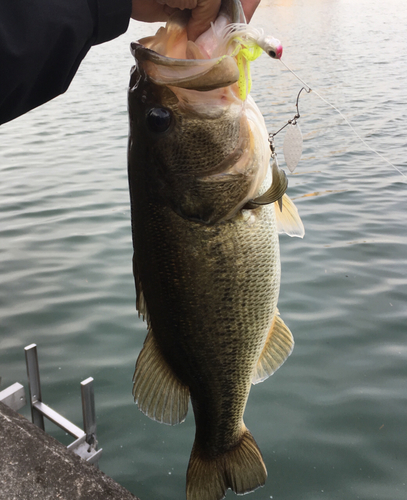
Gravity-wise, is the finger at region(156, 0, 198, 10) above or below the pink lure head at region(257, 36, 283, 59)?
above

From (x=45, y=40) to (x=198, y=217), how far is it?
0.69 meters

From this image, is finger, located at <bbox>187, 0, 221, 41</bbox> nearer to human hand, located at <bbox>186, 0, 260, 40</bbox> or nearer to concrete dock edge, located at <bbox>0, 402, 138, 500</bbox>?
human hand, located at <bbox>186, 0, 260, 40</bbox>

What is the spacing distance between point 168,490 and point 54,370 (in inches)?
59.5

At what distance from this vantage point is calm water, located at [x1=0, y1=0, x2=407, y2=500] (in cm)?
312

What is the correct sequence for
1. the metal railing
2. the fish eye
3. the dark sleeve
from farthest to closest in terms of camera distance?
the metal railing, the fish eye, the dark sleeve

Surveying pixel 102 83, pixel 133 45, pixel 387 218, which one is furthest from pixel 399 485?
pixel 102 83

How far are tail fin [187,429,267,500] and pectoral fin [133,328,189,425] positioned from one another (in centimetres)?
27

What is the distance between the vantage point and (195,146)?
5.20 feet

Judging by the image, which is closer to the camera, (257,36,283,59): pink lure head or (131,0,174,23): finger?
(257,36,283,59): pink lure head

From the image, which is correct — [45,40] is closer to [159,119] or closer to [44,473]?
[159,119]

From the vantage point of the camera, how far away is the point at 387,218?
20.7 ft

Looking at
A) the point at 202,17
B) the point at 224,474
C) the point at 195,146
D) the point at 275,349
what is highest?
the point at 202,17

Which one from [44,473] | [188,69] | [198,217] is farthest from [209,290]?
[44,473]

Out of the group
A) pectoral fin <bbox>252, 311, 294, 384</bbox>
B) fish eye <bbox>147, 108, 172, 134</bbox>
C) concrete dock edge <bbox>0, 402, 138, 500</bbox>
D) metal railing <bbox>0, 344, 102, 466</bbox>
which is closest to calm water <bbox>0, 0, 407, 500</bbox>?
metal railing <bbox>0, 344, 102, 466</bbox>
